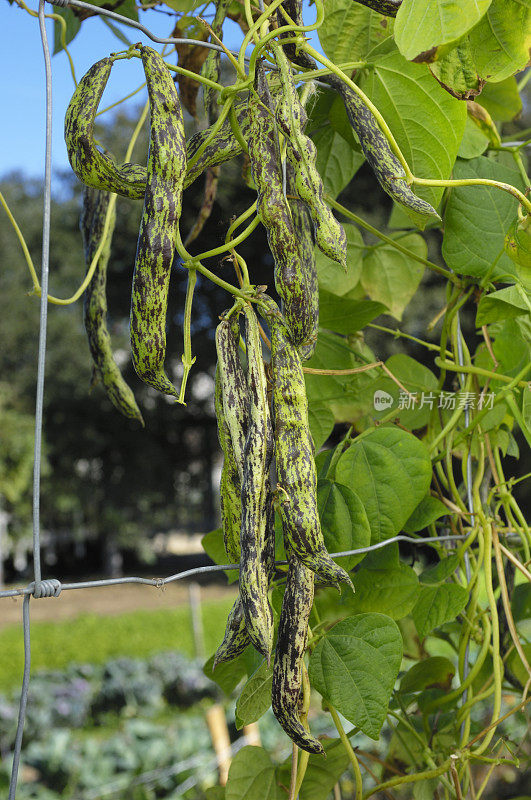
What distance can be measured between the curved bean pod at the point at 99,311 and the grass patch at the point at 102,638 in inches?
174

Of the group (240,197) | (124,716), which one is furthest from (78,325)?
(124,716)

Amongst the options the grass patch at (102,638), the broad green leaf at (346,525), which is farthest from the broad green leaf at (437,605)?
the grass patch at (102,638)

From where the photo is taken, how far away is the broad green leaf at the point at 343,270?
715mm

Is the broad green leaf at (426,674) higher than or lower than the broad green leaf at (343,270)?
lower

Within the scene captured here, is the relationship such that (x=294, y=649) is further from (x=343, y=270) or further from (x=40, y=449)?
(x=343, y=270)

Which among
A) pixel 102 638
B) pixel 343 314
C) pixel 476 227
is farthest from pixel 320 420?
pixel 102 638

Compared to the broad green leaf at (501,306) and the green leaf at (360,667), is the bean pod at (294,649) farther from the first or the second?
the broad green leaf at (501,306)

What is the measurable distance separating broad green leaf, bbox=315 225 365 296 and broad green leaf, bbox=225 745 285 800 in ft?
1.39

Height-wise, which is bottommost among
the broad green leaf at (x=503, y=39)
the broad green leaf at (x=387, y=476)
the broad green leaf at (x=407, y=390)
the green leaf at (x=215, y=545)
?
the green leaf at (x=215, y=545)

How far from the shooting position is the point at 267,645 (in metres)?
0.40

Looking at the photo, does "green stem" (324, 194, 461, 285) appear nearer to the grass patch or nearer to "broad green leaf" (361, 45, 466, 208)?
"broad green leaf" (361, 45, 466, 208)

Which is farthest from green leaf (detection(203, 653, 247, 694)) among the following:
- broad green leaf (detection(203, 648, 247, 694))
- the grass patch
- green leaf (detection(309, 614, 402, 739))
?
the grass patch

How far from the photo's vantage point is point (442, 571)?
615 millimetres

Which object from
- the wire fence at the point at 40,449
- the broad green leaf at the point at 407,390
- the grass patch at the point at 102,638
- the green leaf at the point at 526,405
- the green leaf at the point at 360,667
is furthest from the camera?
the grass patch at the point at 102,638
